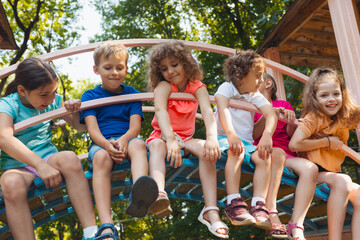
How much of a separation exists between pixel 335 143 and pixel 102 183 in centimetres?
203

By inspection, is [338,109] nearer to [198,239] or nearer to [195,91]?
[195,91]

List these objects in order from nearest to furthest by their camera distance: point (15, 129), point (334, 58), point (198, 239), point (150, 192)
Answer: point (150, 192) → point (15, 129) → point (334, 58) → point (198, 239)

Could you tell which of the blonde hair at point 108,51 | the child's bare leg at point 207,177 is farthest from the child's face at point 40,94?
the child's bare leg at point 207,177

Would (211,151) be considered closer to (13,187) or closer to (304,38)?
(13,187)

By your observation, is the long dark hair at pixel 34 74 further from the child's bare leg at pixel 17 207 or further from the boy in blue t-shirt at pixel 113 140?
the child's bare leg at pixel 17 207

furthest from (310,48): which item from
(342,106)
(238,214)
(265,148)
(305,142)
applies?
(238,214)

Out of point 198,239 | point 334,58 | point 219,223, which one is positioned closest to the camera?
point 219,223

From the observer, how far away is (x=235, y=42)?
1195 cm

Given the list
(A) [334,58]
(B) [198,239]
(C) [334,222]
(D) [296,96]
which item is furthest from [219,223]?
(B) [198,239]

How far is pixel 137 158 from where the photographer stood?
2.85m

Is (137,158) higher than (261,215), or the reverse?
(137,158)

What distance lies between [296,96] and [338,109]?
5.17m

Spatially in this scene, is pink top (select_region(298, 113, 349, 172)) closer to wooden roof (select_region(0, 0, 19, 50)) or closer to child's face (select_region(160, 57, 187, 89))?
child's face (select_region(160, 57, 187, 89))

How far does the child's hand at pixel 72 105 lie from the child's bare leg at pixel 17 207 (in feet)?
2.12
